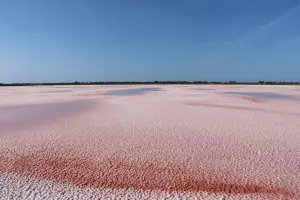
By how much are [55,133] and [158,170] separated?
3025 millimetres

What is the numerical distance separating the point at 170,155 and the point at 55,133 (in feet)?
Answer: 9.13

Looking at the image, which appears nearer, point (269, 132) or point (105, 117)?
point (269, 132)

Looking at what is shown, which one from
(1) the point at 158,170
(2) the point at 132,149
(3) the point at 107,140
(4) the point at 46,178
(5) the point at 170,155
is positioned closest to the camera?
Answer: (4) the point at 46,178

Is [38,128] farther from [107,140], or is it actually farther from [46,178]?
[46,178]

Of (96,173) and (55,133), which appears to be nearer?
(96,173)

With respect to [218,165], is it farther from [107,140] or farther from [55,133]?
[55,133]

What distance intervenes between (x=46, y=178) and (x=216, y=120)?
517cm

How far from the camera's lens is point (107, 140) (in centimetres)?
544

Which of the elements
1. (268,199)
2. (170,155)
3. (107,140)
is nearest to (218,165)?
(170,155)

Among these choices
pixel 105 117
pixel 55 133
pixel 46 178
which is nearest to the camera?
pixel 46 178

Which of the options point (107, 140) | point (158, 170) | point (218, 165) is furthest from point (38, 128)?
point (218, 165)

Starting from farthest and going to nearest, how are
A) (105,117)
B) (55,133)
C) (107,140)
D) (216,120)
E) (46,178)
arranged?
(105,117)
(216,120)
(55,133)
(107,140)
(46,178)

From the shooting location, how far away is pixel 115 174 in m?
3.74

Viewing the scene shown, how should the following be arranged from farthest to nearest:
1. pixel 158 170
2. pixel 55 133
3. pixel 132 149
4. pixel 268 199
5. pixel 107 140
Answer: pixel 55 133 → pixel 107 140 → pixel 132 149 → pixel 158 170 → pixel 268 199
